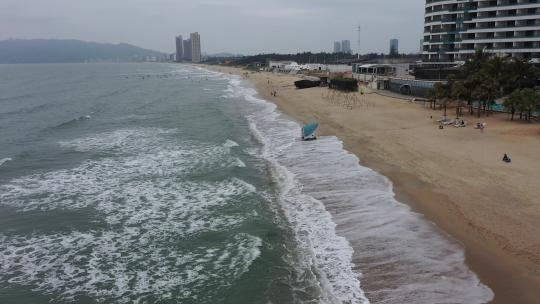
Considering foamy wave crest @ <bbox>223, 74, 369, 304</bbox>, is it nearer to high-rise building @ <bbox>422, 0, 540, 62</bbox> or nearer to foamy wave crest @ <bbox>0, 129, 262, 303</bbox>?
foamy wave crest @ <bbox>0, 129, 262, 303</bbox>

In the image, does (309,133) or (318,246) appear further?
(309,133)

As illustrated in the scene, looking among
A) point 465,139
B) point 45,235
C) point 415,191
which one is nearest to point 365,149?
point 465,139

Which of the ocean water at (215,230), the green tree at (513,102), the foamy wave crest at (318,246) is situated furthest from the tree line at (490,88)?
the foamy wave crest at (318,246)

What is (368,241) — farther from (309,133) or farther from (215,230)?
(309,133)

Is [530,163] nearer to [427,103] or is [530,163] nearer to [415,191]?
[415,191]

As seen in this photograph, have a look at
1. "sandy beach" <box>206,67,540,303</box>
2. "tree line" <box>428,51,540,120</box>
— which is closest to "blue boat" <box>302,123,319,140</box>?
"sandy beach" <box>206,67,540,303</box>

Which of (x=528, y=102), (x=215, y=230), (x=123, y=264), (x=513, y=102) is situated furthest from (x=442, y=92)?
(x=123, y=264)
